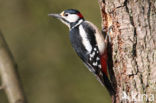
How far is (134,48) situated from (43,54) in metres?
5.15

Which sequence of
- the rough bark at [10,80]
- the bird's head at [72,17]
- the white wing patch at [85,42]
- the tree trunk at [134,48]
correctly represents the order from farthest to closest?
the bird's head at [72,17] → the white wing patch at [85,42] → the rough bark at [10,80] → the tree trunk at [134,48]

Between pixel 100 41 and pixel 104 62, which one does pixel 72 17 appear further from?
pixel 104 62

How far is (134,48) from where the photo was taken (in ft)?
11.1

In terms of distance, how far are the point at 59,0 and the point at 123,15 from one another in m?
4.69

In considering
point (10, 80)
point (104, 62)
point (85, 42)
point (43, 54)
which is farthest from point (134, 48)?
point (43, 54)

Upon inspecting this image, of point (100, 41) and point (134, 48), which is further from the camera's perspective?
point (100, 41)

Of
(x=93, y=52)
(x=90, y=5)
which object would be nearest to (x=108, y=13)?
(x=93, y=52)

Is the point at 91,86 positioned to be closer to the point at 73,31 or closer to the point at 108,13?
the point at 73,31

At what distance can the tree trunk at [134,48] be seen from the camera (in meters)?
3.29

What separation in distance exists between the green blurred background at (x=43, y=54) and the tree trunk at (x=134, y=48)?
14.6 feet

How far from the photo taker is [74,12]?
181 inches

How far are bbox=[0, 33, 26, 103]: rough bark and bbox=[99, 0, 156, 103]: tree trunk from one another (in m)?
1.10

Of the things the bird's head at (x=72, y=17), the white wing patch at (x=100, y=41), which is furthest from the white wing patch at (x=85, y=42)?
the bird's head at (x=72, y=17)

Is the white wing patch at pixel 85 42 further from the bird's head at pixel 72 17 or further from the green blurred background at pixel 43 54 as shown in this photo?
the green blurred background at pixel 43 54
